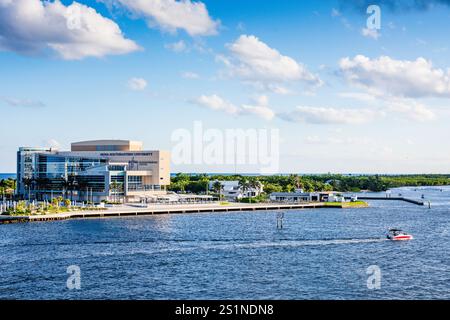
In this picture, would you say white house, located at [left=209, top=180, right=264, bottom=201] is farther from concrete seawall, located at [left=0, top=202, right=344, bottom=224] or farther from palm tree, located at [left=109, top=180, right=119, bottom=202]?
palm tree, located at [left=109, top=180, right=119, bottom=202]

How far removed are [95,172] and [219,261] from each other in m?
58.6

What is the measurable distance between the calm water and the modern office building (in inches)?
1182

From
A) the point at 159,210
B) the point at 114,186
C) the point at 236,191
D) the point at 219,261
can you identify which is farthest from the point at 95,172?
the point at 219,261

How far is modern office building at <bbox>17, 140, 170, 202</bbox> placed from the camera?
3442 inches

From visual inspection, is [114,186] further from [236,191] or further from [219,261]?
[219,261]

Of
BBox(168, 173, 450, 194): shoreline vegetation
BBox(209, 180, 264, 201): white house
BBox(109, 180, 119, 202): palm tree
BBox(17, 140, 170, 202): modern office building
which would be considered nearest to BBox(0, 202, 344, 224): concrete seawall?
BBox(109, 180, 119, 202): palm tree

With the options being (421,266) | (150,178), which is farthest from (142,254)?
(150,178)

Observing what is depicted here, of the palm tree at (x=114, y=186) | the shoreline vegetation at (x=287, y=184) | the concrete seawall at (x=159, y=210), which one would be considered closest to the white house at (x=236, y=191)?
the shoreline vegetation at (x=287, y=184)

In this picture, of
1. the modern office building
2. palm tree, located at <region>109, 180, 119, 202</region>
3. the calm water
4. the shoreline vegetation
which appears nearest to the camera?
the calm water

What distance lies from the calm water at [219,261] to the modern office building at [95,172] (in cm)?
3003

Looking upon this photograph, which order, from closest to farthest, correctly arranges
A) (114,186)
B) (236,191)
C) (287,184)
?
(114,186)
(236,191)
(287,184)

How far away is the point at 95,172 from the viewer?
87875mm

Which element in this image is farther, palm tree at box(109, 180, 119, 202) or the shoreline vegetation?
the shoreline vegetation

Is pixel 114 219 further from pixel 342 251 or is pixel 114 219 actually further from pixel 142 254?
pixel 342 251
